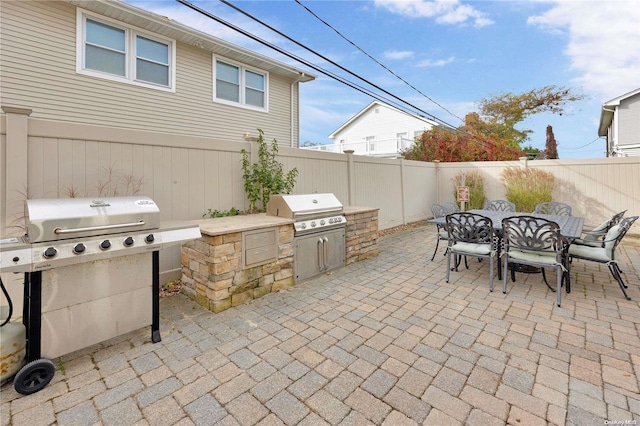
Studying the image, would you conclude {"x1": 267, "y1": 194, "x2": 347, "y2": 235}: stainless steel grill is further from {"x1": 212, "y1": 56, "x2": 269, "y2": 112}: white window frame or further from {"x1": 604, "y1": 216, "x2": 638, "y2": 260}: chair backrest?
{"x1": 212, "y1": 56, "x2": 269, "y2": 112}: white window frame

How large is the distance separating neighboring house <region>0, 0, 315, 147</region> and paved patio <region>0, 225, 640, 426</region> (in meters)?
3.05

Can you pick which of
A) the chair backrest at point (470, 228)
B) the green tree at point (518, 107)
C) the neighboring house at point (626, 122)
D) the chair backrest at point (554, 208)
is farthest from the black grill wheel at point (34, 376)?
the green tree at point (518, 107)

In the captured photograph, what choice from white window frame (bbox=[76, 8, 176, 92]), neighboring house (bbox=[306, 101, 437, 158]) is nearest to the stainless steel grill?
white window frame (bbox=[76, 8, 176, 92])

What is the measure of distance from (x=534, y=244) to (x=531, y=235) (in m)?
0.11

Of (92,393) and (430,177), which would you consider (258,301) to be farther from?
(430,177)

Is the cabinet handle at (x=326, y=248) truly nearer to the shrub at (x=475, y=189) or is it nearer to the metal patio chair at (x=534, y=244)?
the metal patio chair at (x=534, y=244)

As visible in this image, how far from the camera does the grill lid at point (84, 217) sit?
1881 millimetres

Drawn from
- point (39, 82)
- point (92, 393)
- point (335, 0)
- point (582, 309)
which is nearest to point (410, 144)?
point (335, 0)

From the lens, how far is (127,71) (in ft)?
20.9

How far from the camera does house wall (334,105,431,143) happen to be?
1756 cm

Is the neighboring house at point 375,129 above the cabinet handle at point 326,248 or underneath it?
above

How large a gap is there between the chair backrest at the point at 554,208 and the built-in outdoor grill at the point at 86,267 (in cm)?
641

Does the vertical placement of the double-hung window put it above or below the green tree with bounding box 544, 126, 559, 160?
below

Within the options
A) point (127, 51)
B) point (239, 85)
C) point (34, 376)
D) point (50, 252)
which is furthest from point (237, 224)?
point (239, 85)
